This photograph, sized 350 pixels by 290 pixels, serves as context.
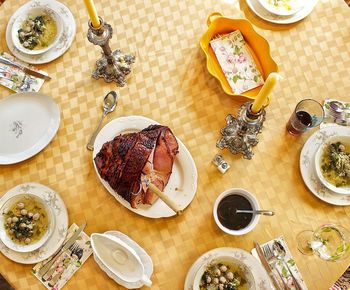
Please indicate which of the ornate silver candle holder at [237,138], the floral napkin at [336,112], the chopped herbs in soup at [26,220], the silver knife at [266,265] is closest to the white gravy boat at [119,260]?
the chopped herbs in soup at [26,220]

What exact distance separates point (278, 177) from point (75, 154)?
2.48 ft

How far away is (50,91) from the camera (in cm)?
182

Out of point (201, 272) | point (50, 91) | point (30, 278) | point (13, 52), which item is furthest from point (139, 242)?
point (13, 52)

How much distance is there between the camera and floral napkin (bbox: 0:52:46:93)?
5.94 ft

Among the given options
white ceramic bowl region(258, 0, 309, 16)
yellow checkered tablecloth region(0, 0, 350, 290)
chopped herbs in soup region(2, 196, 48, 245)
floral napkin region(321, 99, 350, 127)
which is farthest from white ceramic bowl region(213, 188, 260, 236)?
white ceramic bowl region(258, 0, 309, 16)

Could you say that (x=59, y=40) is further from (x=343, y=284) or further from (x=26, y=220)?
(x=343, y=284)

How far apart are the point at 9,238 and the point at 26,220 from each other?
3.3 inches

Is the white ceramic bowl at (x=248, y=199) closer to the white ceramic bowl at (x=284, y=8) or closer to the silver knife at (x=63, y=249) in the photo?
the silver knife at (x=63, y=249)

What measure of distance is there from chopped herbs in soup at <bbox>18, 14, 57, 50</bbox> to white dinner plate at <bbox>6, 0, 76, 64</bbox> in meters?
0.04

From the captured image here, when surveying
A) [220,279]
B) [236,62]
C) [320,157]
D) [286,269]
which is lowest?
[286,269]

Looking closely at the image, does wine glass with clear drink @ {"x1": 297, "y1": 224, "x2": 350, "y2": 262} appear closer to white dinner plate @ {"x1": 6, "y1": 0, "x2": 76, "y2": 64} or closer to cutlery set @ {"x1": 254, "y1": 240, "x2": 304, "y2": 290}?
cutlery set @ {"x1": 254, "y1": 240, "x2": 304, "y2": 290}

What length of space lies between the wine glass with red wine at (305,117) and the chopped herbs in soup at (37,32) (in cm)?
98

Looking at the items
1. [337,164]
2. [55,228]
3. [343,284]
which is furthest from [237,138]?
[343,284]

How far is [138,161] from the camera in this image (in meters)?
1.60
